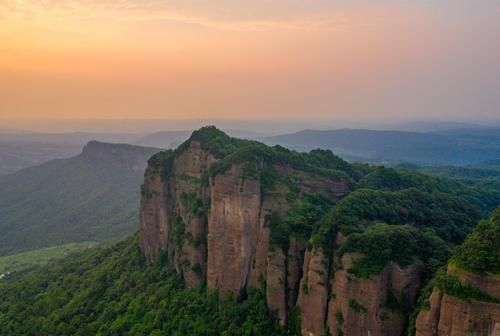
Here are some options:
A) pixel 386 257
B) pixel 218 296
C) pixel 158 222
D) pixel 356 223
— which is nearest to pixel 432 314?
pixel 386 257

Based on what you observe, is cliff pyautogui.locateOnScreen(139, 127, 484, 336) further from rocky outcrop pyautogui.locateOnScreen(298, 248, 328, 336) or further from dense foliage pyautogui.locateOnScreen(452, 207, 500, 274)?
dense foliage pyautogui.locateOnScreen(452, 207, 500, 274)

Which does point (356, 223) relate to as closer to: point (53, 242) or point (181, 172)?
point (181, 172)

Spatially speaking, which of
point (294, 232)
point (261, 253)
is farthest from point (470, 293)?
point (261, 253)

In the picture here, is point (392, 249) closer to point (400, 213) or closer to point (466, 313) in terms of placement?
point (466, 313)

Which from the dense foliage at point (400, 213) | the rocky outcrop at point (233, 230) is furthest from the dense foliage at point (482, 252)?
the rocky outcrop at point (233, 230)

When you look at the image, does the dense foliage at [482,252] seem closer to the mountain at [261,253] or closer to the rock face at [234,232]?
the mountain at [261,253]

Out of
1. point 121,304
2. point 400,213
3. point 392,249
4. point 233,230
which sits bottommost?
point 121,304
